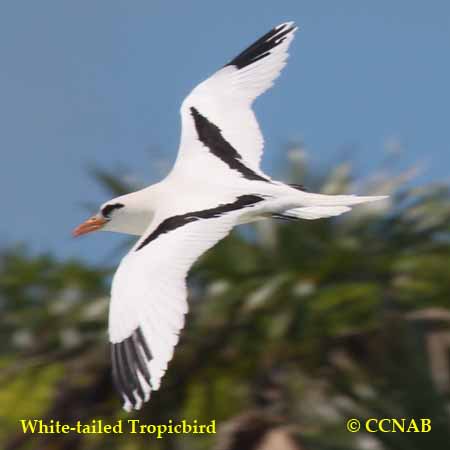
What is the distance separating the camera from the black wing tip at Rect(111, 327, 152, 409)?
665 cm

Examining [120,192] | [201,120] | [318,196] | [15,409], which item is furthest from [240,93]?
[15,409]

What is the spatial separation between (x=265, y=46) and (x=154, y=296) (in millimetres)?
3347

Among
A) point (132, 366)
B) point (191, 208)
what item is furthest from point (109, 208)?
point (132, 366)

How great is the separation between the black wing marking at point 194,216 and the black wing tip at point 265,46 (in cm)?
224

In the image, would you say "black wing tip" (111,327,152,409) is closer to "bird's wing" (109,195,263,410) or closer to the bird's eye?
"bird's wing" (109,195,263,410)

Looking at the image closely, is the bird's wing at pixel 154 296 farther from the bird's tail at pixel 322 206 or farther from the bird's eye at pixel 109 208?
the bird's eye at pixel 109 208

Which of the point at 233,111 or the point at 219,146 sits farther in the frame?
the point at 233,111

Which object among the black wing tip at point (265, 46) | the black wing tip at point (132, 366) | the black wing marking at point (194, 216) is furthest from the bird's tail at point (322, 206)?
the black wing tip at point (265, 46)

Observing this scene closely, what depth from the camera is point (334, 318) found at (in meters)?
11.9

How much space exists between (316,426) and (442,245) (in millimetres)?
4100

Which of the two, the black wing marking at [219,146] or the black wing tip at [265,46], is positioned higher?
the black wing tip at [265,46]

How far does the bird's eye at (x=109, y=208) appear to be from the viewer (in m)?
8.17

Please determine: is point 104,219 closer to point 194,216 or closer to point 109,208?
point 109,208

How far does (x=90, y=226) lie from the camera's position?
8477 mm
